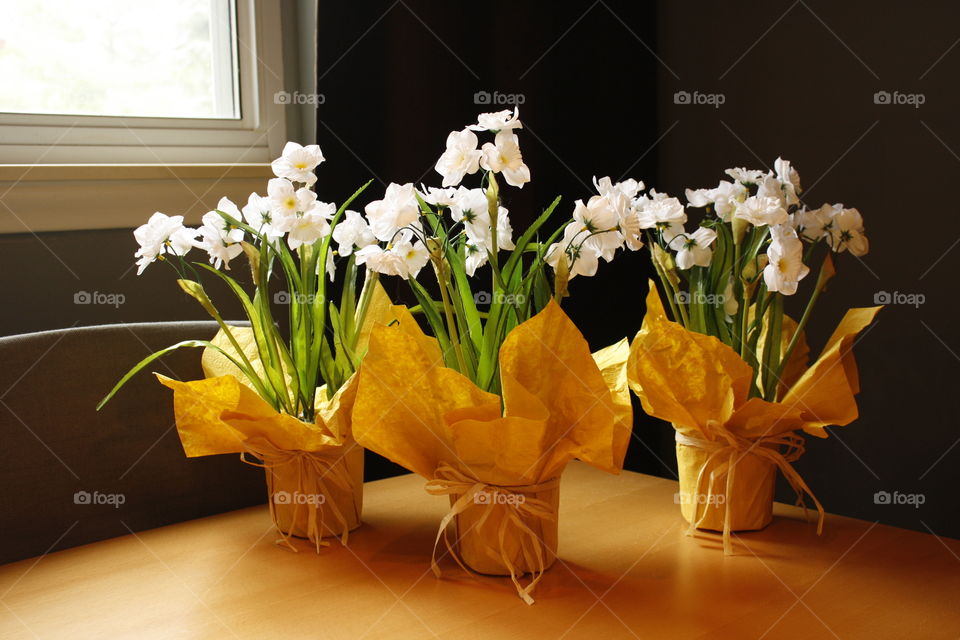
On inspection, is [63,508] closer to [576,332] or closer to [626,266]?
[576,332]

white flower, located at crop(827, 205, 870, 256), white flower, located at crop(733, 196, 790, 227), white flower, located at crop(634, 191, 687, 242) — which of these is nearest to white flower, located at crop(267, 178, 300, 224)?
white flower, located at crop(634, 191, 687, 242)

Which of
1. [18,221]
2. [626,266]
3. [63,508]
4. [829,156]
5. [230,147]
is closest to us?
[63,508]

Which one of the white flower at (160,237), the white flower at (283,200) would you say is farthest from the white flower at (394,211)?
the white flower at (160,237)

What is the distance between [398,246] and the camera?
3.18ft

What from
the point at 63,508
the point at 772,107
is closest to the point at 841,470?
the point at 772,107

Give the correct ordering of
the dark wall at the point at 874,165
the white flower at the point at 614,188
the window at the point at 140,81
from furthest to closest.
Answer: the dark wall at the point at 874,165 → the window at the point at 140,81 → the white flower at the point at 614,188

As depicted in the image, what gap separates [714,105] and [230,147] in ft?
3.31

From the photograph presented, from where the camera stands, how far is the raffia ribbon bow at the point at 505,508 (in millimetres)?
961

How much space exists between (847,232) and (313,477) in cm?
68

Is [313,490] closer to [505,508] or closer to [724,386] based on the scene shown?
[505,508]

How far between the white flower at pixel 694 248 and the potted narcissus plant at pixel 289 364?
14.2 inches

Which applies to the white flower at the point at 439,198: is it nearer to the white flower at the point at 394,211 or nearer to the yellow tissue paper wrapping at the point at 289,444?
the white flower at the point at 394,211

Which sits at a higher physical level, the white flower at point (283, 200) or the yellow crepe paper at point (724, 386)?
the white flower at point (283, 200)

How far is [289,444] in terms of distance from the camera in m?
1.05
